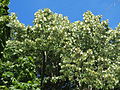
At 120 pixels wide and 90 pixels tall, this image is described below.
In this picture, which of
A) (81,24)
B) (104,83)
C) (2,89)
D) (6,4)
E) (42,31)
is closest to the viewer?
(2,89)

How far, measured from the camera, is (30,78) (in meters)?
11.3

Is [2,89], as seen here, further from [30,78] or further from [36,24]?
[36,24]

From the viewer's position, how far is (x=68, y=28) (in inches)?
1268

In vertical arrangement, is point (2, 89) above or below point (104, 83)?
below

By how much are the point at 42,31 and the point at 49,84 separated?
254 inches

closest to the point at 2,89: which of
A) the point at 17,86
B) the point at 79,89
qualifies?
the point at 17,86

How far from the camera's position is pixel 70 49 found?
95.7 ft

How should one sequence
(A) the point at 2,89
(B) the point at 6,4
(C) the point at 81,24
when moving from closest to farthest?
1. (A) the point at 2,89
2. (B) the point at 6,4
3. (C) the point at 81,24

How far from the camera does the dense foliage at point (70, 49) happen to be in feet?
90.6

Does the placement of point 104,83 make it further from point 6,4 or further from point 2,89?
point 2,89

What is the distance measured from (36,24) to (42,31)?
1053 millimetres

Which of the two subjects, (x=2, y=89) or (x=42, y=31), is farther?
(x=42, y=31)

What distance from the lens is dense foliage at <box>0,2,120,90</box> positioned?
27.6 metres

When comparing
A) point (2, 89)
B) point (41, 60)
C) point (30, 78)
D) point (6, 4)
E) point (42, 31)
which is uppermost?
point (42, 31)
